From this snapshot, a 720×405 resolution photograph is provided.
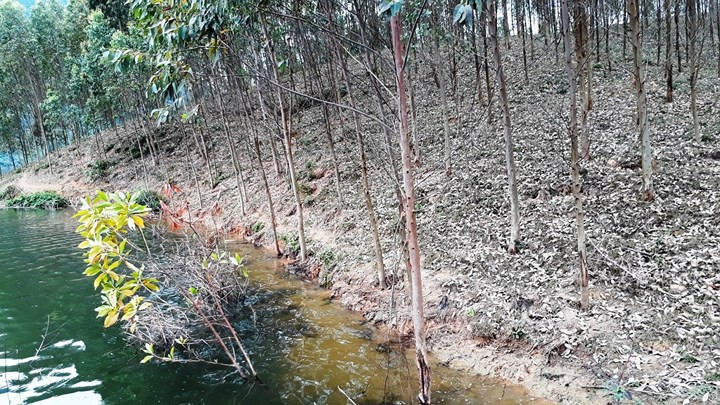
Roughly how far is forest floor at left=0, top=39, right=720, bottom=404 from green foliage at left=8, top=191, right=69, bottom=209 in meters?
21.6

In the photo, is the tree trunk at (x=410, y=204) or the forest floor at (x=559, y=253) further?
the forest floor at (x=559, y=253)

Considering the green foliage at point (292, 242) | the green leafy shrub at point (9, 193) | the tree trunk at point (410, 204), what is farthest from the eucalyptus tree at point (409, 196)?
the green leafy shrub at point (9, 193)

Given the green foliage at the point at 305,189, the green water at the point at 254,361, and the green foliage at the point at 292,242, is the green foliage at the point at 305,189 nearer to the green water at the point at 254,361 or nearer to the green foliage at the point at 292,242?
the green foliage at the point at 292,242

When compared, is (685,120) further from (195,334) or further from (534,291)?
(195,334)

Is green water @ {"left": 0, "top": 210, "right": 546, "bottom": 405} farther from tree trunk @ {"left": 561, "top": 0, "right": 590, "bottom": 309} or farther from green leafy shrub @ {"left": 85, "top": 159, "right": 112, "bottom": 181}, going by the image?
green leafy shrub @ {"left": 85, "top": 159, "right": 112, "bottom": 181}

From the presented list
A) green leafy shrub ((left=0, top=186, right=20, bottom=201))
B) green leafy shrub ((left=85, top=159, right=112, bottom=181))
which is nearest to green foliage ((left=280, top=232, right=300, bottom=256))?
green leafy shrub ((left=85, top=159, right=112, bottom=181))

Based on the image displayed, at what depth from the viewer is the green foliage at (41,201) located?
30094 millimetres

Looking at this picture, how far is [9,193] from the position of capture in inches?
1396

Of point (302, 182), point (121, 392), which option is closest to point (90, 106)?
point (302, 182)

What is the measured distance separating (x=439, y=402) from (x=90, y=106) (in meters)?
30.6

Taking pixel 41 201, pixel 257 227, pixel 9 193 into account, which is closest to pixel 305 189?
pixel 257 227

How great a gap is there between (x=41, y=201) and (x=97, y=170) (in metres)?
4.34

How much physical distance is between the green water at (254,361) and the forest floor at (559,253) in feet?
2.20

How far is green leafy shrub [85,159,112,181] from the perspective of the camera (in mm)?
31675
